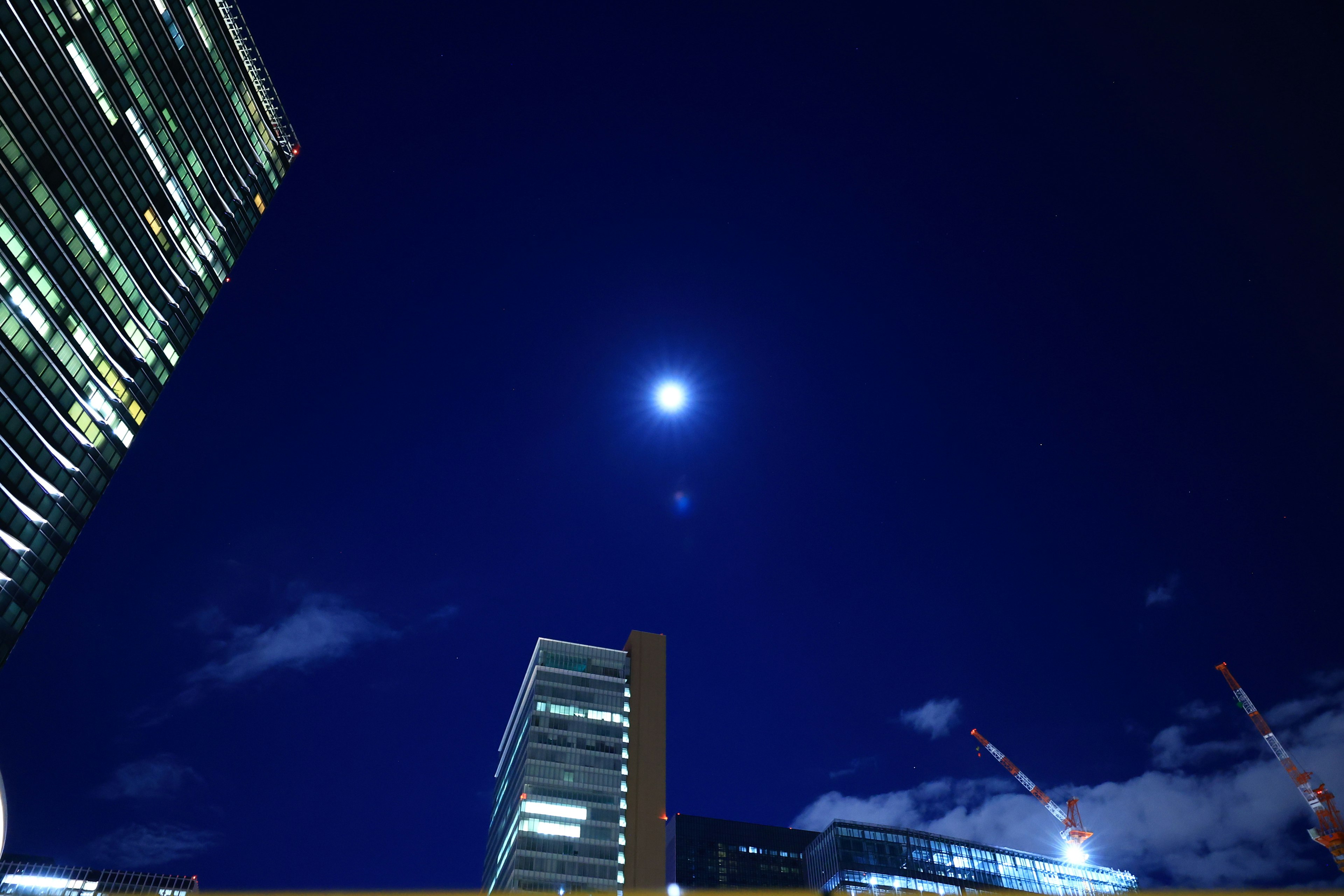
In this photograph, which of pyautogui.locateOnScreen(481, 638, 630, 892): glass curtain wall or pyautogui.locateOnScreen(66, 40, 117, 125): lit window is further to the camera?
pyautogui.locateOnScreen(481, 638, 630, 892): glass curtain wall

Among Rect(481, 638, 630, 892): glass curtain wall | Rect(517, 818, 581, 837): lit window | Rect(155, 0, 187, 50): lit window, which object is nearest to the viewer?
Rect(155, 0, 187, 50): lit window

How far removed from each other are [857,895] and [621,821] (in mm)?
142560

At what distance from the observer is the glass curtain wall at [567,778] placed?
138 metres

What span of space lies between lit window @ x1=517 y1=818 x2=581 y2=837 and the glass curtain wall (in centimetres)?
13

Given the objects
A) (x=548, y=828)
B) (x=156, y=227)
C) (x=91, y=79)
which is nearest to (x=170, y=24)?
(x=91, y=79)

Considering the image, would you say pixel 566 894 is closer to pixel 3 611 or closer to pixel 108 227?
pixel 3 611

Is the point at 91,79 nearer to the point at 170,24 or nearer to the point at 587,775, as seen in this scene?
the point at 170,24

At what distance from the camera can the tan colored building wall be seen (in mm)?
141625

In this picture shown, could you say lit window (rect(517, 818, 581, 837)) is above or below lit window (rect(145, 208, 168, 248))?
below

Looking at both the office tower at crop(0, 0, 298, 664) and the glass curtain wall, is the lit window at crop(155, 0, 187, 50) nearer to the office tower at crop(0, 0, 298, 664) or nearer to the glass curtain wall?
the office tower at crop(0, 0, 298, 664)

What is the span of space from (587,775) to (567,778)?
3477 mm

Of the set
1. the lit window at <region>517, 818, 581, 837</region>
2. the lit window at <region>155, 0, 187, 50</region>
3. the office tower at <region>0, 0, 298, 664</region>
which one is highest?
the lit window at <region>155, 0, 187, 50</region>

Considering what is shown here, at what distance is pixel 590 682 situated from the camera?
158 m

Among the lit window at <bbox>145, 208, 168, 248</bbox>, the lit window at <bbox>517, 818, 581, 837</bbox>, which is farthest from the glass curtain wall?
the lit window at <bbox>145, 208, 168, 248</bbox>
